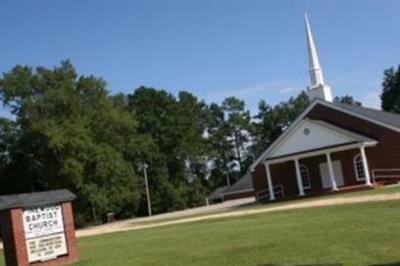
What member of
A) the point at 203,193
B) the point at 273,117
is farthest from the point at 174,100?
the point at 273,117

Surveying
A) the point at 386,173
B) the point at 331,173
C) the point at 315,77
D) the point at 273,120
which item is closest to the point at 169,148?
the point at 273,120

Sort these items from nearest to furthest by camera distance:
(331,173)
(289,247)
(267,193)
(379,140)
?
1. (289,247)
2. (331,173)
3. (379,140)
4. (267,193)

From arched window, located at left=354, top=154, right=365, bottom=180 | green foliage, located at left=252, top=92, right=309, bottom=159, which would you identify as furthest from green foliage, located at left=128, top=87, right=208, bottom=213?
arched window, located at left=354, top=154, right=365, bottom=180

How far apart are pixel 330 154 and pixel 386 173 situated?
4.03 meters

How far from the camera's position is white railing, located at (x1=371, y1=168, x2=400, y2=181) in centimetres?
4359

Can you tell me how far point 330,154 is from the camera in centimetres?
4631

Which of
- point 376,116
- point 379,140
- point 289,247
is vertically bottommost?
point 289,247

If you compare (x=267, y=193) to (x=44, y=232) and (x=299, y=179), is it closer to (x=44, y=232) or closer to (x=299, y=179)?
(x=299, y=179)

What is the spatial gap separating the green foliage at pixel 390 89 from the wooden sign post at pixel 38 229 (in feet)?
267

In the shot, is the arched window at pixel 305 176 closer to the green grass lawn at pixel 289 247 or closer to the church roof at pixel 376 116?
the church roof at pixel 376 116

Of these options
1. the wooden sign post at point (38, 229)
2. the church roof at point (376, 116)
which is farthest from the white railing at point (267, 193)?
the wooden sign post at point (38, 229)

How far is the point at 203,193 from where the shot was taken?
300 ft

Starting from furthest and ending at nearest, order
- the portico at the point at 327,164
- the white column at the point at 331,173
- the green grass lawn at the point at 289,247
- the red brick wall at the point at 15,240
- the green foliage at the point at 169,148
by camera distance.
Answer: the green foliage at the point at 169,148, the white column at the point at 331,173, the portico at the point at 327,164, the red brick wall at the point at 15,240, the green grass lawn at the point at 289,247

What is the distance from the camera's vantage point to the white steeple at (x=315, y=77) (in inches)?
2130
